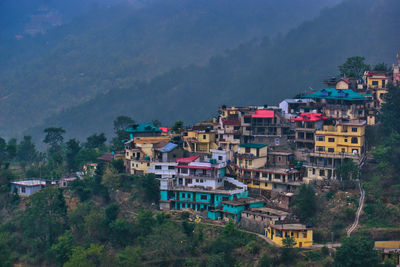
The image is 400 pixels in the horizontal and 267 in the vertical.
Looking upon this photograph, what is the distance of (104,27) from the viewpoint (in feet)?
477

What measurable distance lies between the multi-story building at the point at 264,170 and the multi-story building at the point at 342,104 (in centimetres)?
652

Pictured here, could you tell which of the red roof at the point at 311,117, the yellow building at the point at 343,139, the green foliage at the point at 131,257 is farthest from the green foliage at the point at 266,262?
the red roof at the point at 311,117

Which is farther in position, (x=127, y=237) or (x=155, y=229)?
(x=127, y=237)

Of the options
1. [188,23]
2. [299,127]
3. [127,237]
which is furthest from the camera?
[188,23]

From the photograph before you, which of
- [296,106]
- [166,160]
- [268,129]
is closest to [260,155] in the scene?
[268,129]

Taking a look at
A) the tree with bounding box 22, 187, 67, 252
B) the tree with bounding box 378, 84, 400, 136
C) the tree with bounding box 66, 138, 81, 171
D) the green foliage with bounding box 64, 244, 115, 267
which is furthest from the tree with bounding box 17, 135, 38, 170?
the tree with bounding box 378, 84, 400, 136

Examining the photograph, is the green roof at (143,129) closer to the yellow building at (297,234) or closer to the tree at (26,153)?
the yellow building at (297,234)

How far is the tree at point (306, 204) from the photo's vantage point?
37000 mm

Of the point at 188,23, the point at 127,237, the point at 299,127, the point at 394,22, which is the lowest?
the point at 127,237

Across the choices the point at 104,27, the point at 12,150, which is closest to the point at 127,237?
the point at 12,150

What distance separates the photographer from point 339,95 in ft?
154

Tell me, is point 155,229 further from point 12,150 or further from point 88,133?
point 88,133

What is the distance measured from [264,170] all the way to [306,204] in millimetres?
5241

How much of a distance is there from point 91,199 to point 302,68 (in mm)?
49226
